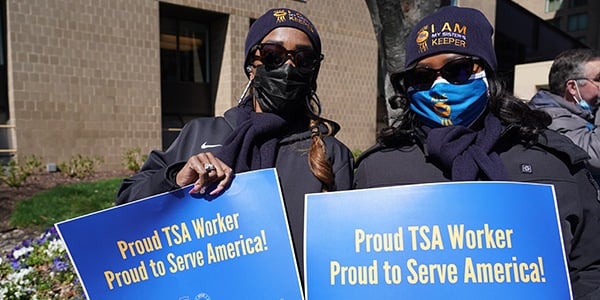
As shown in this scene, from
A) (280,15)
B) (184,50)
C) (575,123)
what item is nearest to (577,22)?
(184,50)

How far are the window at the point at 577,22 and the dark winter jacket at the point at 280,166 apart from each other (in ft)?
173

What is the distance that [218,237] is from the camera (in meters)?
1.58

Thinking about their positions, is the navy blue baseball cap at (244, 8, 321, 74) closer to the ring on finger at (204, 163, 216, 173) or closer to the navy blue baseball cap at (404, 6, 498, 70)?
the navy blue baseball cap at (404, 6, 498, 70)

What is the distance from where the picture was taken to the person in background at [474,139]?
1.50 meters

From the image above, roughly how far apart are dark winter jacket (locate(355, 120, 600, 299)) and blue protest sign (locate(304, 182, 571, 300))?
0.16 meters

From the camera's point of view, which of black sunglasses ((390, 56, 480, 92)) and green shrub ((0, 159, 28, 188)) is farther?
green shrub ((0, 159, 28, 188))

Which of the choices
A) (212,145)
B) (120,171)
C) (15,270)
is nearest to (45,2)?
(120,171)

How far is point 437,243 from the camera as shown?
142cm

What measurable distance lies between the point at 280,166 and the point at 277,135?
173 mm

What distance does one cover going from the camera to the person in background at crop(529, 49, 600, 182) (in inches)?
106

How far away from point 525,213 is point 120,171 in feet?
40.1

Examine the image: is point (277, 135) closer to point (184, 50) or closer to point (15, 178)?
point (15, 178)

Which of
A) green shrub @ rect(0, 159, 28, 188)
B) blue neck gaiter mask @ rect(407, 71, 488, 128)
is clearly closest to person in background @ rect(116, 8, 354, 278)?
blue neck gaiter mask @ rect(407, 71, 488, 128)

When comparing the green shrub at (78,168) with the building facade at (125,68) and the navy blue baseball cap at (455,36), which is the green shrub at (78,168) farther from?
the navy blue baseball cap at (455,36)
